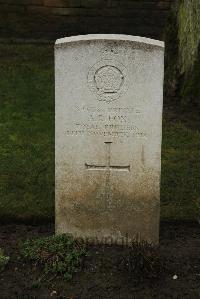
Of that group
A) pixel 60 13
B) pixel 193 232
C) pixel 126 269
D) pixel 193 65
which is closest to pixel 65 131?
pixel 126 269

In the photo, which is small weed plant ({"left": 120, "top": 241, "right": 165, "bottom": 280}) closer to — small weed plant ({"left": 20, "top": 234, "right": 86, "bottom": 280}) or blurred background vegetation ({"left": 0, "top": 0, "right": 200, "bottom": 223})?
small weed plant ({"left": 20, "top": 234, "right": 86, "bottom": 280})

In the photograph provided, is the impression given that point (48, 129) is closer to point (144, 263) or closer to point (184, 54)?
point (184, 54)

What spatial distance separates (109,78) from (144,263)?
1.43 meters

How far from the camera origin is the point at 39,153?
7129 mm

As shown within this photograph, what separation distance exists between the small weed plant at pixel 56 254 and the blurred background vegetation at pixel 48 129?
26.7 inches

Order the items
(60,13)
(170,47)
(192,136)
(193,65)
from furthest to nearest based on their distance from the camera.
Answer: (60,13)
(170,47)
(193,65)
(192,136)

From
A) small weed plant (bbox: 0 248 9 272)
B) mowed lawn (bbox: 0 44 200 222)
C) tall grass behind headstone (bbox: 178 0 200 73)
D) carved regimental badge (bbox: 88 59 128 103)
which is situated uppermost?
tall grass behind headstone (bbox: 178 0 200 73)

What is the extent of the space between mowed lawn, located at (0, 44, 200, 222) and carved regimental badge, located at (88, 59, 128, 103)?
4.82ft

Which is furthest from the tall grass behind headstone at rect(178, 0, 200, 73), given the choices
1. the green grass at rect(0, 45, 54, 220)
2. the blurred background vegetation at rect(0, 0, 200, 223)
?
the green grass at rect(0, 45, 54, 220)

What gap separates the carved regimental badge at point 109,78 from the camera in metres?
4.84

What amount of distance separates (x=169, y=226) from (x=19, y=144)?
2.42 m

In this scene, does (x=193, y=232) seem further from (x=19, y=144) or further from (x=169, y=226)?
(x=19, y=144)

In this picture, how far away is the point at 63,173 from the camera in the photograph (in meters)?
5.08

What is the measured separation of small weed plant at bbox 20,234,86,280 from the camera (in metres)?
4.88
